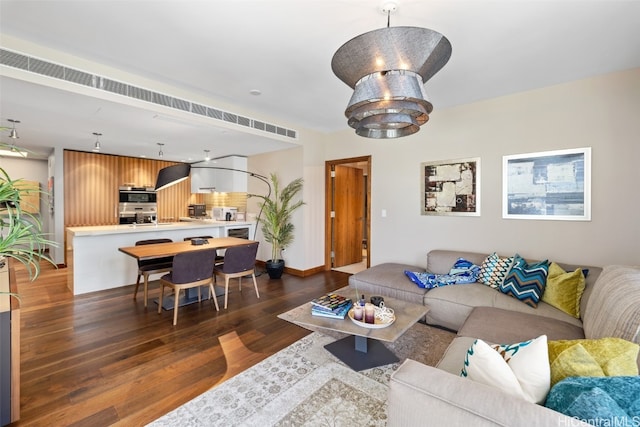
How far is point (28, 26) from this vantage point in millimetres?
2135

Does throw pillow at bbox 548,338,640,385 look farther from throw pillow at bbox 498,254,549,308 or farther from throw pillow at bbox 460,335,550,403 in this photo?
throw pillow at bbox 498,254,549,308

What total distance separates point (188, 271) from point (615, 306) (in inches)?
141

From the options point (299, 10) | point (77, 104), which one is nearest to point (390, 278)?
point (299, 10)

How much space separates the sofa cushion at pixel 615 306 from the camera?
142cm

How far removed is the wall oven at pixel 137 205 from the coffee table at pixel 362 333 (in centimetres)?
615

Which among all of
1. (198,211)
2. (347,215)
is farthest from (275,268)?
(198,211)

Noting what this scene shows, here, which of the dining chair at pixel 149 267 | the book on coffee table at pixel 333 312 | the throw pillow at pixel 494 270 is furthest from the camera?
the dining chair at pixel 149 267

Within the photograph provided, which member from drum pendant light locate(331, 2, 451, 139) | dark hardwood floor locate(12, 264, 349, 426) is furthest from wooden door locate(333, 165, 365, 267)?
drum pendant light locate(331, 2, 451, 139)

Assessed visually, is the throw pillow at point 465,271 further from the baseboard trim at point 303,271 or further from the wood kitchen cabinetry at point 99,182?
the wood kitchen cabinetry at point 99,182

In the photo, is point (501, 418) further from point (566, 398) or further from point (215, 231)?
point (215, 231)

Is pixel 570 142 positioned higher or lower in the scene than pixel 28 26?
lower

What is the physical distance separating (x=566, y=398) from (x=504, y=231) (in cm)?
300

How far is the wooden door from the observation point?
Answer: 5.67m

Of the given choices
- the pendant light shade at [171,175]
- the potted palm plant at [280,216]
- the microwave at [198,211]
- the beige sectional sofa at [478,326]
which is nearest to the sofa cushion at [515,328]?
the beige sectional sofa at [478,326]
